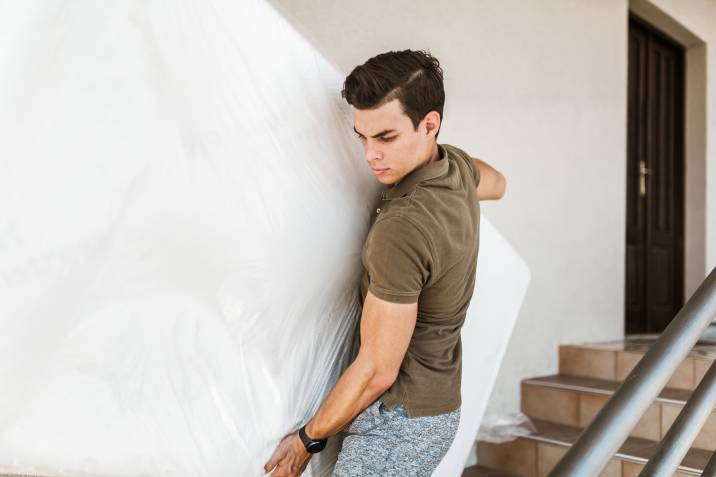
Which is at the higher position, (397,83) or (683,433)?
(397,83)

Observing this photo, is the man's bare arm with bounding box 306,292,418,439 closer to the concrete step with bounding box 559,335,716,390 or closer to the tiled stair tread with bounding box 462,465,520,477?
the tiled stair tread with bounding box 462,465,520,477

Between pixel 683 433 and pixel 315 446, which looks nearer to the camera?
pixel 683 433

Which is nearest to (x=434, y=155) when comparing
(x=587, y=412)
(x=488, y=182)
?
(x=488, y=182)

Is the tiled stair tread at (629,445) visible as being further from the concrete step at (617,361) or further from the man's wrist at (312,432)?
the man's wrist at (312,432)

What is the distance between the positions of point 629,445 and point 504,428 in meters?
0.56

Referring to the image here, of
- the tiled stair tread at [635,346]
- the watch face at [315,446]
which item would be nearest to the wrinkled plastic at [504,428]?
the tiled stair tread at [635,346]

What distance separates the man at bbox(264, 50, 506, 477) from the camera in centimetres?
99

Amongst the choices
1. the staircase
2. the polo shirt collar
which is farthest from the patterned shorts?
the staircase

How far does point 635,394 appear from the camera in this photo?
0.77 m

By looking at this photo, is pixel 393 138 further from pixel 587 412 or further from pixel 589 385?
pixel 589 385

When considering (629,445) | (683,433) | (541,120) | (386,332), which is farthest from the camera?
(541,120)

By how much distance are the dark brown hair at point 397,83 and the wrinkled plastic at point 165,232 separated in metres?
0.10

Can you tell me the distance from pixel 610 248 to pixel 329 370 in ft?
10.0

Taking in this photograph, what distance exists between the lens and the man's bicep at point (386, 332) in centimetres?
99
